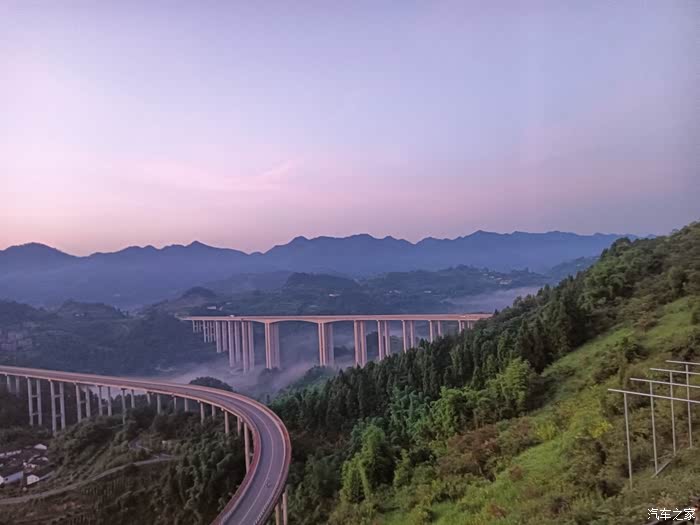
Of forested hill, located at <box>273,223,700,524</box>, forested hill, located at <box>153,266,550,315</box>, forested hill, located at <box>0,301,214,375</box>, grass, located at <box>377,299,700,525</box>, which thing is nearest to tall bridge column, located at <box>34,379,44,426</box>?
forested hill, located at <box>0,301,214,375</box>

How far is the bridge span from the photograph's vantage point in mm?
30078

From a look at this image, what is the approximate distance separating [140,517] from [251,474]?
4.96m

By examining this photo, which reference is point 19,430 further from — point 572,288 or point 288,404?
point 572,288

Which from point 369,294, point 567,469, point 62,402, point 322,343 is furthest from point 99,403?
point 369,294

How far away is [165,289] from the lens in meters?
69.5

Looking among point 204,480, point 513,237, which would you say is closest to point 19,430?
point 204,480

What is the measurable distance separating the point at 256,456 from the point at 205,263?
257 feet

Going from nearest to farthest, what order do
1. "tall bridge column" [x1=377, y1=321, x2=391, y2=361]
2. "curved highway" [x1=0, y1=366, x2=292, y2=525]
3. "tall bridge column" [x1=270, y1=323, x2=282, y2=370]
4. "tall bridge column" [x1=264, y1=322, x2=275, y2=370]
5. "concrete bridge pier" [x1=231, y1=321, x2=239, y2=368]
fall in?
"curved highway" [x1=0, y1=366, x2=292, y2=525], "tall bridge column" [x1=377, y1=321, x2=391, y2=361], "tall bridge column" [x1=264, y1=322, x2=275, y2=370], "tall bridge column" [x1=270, y1=323, x2=282, y2=370], "concrete bridge pier" [x1=231, y1=321, x2=239, y2=368]

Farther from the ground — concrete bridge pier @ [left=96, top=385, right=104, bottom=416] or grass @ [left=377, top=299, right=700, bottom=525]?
grass @ [left=377, top=299, right=700, bottom=525]

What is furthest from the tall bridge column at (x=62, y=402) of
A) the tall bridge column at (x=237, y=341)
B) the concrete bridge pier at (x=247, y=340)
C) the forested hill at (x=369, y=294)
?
the forested hill at (x=369, y=294)

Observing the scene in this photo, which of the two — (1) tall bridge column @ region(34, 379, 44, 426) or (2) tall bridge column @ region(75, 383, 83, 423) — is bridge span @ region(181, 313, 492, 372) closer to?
(2) tall bridge column @ region(75, 383, 83, 423)

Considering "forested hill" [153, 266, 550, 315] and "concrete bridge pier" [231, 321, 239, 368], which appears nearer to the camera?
"concrete bridge pier" [231, 321, 239, 368]

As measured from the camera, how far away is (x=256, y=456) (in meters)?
12.5

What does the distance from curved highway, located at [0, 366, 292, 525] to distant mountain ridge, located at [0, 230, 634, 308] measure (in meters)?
34.1
